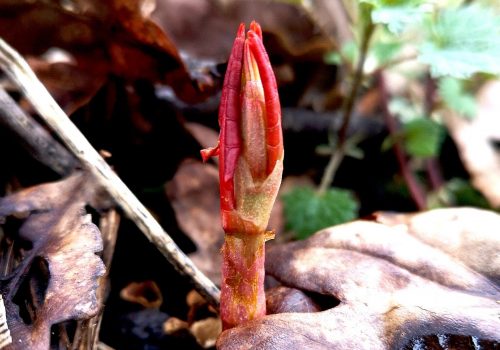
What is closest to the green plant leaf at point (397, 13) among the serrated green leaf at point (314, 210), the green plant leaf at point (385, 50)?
the green plant leaf at point (385, 50)

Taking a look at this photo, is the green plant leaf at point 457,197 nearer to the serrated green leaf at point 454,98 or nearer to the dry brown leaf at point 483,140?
the dry brown leaf at point 483,140

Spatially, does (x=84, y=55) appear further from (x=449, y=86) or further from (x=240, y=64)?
(x=449, y=86)

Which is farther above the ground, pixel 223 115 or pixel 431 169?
pixel 223 115

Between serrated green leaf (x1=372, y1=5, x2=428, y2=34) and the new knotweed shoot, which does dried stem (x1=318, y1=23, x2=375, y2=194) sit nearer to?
serrated green leaf (x1=372, y1=5, x2=428, y2=34)

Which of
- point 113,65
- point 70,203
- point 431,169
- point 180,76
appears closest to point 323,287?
point 70,203

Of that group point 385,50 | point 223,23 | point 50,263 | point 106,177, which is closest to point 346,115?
point 385,50

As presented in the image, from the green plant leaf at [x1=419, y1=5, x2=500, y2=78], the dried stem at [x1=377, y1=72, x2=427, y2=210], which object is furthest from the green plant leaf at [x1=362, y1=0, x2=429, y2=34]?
the dried stem at [x1=377, y1=72, x2=427, y2=210]

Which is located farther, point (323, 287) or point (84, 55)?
point (84, 55)
